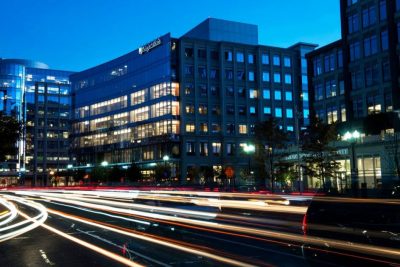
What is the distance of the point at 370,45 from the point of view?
A: 5959 cm

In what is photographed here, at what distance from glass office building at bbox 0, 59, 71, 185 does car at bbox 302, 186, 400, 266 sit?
146039 millimetres

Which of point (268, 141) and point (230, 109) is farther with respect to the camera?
point (230, 109)

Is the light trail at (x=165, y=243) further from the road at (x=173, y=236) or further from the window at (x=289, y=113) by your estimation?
the window at (x=289, y=113)

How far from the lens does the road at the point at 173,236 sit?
12.6 m

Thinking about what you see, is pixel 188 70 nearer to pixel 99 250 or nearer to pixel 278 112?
pixel 278 112

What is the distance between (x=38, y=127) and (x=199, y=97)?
255 ft

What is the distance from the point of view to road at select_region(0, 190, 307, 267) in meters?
12.6

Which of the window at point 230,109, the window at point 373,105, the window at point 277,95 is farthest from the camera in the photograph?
the window at point 277,95

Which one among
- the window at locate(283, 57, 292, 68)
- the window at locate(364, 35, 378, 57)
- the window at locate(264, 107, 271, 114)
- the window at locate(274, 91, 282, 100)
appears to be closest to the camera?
the window at locate(364, 35, 378, 57)

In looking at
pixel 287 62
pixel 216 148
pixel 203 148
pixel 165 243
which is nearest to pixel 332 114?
pixel 216 148

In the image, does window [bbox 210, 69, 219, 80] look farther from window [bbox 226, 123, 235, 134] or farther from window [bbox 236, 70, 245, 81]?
window [bbox 226, 123, 235, 134]

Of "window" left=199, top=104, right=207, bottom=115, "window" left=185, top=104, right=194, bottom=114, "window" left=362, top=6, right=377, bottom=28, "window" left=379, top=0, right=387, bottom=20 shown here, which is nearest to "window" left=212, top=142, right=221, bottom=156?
"window" left=199, top=104, right=207, bottom=115

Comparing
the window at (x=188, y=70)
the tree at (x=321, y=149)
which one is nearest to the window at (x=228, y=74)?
the window at (x=188, y=70)

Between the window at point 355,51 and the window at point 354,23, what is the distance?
5.71ft
